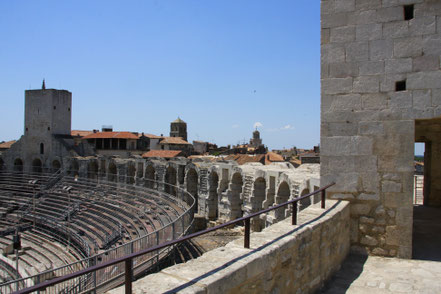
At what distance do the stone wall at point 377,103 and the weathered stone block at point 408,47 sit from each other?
1cm

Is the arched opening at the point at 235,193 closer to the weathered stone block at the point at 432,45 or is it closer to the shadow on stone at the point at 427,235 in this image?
the shadow on stone at the point at 427,235

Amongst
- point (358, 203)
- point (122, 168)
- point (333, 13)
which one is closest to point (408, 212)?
point (358, 203)

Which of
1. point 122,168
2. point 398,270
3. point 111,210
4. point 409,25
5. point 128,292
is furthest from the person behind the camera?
point 122,168

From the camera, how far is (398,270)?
15.4 feet

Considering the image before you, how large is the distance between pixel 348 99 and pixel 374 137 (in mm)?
737

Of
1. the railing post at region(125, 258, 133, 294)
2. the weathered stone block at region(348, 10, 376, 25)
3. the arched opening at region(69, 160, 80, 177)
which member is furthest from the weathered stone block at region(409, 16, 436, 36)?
the arched opening at region(69, 160, 80, 177)

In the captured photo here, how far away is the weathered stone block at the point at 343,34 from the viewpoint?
5.53 meters

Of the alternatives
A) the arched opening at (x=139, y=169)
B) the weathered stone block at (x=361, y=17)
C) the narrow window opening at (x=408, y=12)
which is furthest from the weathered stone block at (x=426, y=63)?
the arched opening at (x=139, y=169)

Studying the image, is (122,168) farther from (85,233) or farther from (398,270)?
(398,270)

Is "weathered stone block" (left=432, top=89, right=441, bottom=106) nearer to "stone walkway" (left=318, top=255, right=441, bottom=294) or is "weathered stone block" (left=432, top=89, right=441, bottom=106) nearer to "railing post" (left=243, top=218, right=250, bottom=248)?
"stone walkway" (left=318, top=255, right=441, bottom=294)

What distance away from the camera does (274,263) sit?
3402mm

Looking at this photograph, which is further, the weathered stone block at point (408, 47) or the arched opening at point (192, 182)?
the arched opening at point (192, 182)

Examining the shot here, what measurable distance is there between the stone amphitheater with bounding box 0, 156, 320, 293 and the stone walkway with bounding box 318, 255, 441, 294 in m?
6.46

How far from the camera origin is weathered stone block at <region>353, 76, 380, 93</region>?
5.36m
